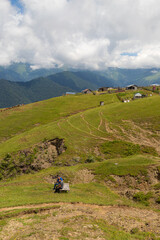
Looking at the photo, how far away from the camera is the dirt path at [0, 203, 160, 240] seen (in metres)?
13.3

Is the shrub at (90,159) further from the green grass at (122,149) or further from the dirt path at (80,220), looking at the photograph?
the dirt path at (80,220)

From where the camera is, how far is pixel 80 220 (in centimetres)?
1512

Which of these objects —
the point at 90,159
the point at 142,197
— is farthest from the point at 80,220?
the point at 90,159

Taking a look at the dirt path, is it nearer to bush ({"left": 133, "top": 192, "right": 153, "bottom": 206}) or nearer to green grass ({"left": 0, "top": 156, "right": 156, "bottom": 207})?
green grass ({"left": 0, "top": 156, "right": 156, "bottom": 207})

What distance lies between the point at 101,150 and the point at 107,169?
11.9 metres

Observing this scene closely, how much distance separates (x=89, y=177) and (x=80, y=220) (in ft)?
41.3

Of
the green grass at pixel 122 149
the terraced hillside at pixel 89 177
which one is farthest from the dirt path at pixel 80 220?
the green grass at pixel 122 149

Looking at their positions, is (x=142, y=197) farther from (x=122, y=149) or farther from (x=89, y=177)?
(x=122, y=149)

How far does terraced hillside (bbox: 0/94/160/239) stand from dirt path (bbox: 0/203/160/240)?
0.26ft

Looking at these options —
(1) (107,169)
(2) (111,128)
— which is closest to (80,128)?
(2) (111,128)

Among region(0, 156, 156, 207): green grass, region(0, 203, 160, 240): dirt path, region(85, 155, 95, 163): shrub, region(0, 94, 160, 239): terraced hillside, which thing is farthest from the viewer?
region(85, 155, 95, 163): shrub

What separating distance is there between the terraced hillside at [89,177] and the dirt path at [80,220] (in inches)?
3.1

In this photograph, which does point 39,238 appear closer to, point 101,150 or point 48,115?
point 101,150

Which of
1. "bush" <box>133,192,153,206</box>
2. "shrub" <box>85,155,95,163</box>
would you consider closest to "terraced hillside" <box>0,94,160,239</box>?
"bush" <box>133,192,153,206</box>
